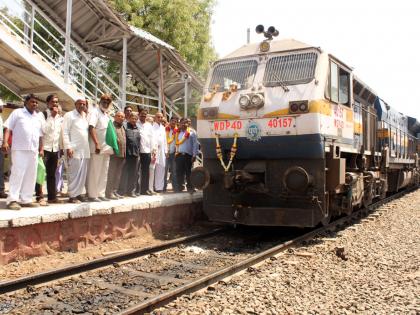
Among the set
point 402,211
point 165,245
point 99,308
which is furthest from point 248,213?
point 402,211

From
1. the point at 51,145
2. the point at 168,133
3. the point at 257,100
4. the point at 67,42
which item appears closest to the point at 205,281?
the point at 257,100

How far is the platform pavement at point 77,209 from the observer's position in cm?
562

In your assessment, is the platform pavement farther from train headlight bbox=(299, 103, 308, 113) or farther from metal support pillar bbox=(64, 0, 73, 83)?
metal support pillar bbox=(64, 0, 73, 83)

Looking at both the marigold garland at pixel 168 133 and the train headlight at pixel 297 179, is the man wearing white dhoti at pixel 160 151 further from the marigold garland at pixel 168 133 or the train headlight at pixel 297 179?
the train headlight at pixel 297 179

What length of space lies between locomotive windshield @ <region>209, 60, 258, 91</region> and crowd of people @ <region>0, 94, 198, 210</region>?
6.09ft

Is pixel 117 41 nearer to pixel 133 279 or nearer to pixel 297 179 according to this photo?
pixel 297 179

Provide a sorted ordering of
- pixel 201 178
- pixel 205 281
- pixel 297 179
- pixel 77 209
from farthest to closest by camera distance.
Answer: pixel 201 178 → pixel 297 179 → pixel 77 209 → pixel 205 281

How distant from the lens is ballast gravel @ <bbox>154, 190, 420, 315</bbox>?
4309 millimetres

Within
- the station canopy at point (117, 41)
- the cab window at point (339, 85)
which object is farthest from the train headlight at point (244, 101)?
the station canopy at point (117, 41)

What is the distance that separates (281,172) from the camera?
753cm

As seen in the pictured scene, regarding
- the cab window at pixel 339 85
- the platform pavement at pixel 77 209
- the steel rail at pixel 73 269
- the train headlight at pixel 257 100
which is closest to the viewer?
the steel rail at pixel 73 269

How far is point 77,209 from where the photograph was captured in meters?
6.43

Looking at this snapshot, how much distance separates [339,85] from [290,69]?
3.69ft

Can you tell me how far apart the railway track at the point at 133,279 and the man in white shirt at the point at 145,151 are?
2144mm
